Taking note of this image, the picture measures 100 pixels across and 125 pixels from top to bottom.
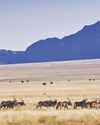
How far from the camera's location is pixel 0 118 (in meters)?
24.3

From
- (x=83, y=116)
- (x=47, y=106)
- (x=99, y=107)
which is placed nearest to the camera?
(x=83, y=116)

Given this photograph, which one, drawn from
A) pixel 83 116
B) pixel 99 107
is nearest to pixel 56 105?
pixel 99 107

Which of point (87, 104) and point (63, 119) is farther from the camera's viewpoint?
point (87, 104)

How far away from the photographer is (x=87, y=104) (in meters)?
35.6

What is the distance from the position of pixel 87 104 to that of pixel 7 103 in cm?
627

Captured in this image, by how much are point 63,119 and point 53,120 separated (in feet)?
1.66

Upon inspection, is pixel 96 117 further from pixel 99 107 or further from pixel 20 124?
pixel 99 107

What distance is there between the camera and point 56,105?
36.7 metres

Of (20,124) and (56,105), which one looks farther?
(56,105)

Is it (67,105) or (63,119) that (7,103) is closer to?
(67,105)

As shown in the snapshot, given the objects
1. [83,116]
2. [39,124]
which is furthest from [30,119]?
[83,116]

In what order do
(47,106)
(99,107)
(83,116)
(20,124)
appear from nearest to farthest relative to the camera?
(20,124), (83,116), (99,107), (47,106)

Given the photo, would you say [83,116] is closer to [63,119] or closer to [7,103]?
[63,119]

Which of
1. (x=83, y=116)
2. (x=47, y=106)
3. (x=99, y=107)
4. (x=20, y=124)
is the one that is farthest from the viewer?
(x=47, y=106)
